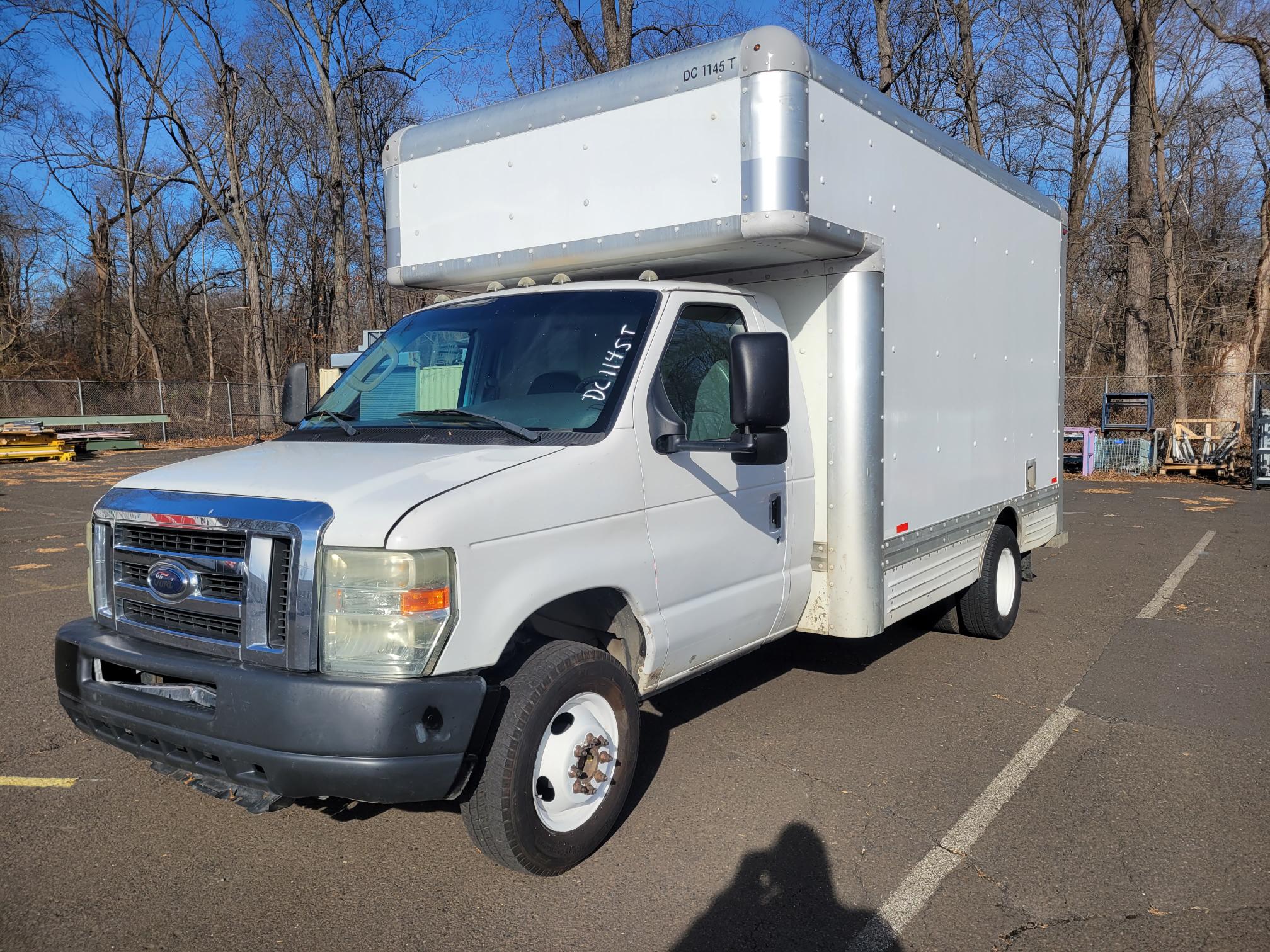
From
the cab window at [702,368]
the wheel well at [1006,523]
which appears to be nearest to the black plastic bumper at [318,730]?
the cab window at [702,368]

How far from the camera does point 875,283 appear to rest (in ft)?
15.8

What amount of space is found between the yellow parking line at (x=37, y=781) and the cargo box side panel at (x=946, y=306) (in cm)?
409

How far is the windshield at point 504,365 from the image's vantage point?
393 centimetres

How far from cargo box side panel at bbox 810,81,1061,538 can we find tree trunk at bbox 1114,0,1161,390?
707 inches

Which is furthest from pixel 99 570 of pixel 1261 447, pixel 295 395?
pixel 1261 447

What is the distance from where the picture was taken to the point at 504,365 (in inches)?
169

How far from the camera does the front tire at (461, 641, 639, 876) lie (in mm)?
3299

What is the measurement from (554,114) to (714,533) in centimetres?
232

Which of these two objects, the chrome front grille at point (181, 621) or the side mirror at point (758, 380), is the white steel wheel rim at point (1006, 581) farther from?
the chrome front grille at point (181, 621)

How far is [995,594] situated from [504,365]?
415 centimetres

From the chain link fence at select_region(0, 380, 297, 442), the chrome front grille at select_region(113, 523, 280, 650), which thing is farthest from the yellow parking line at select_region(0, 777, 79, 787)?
the chain link fence at select_region(0, 380, 297, 442)

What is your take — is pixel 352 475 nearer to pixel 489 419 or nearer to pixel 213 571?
pixel 213 571

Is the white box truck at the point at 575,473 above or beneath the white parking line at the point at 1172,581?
above

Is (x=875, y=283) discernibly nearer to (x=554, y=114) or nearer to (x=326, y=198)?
(x=554, y=114)
